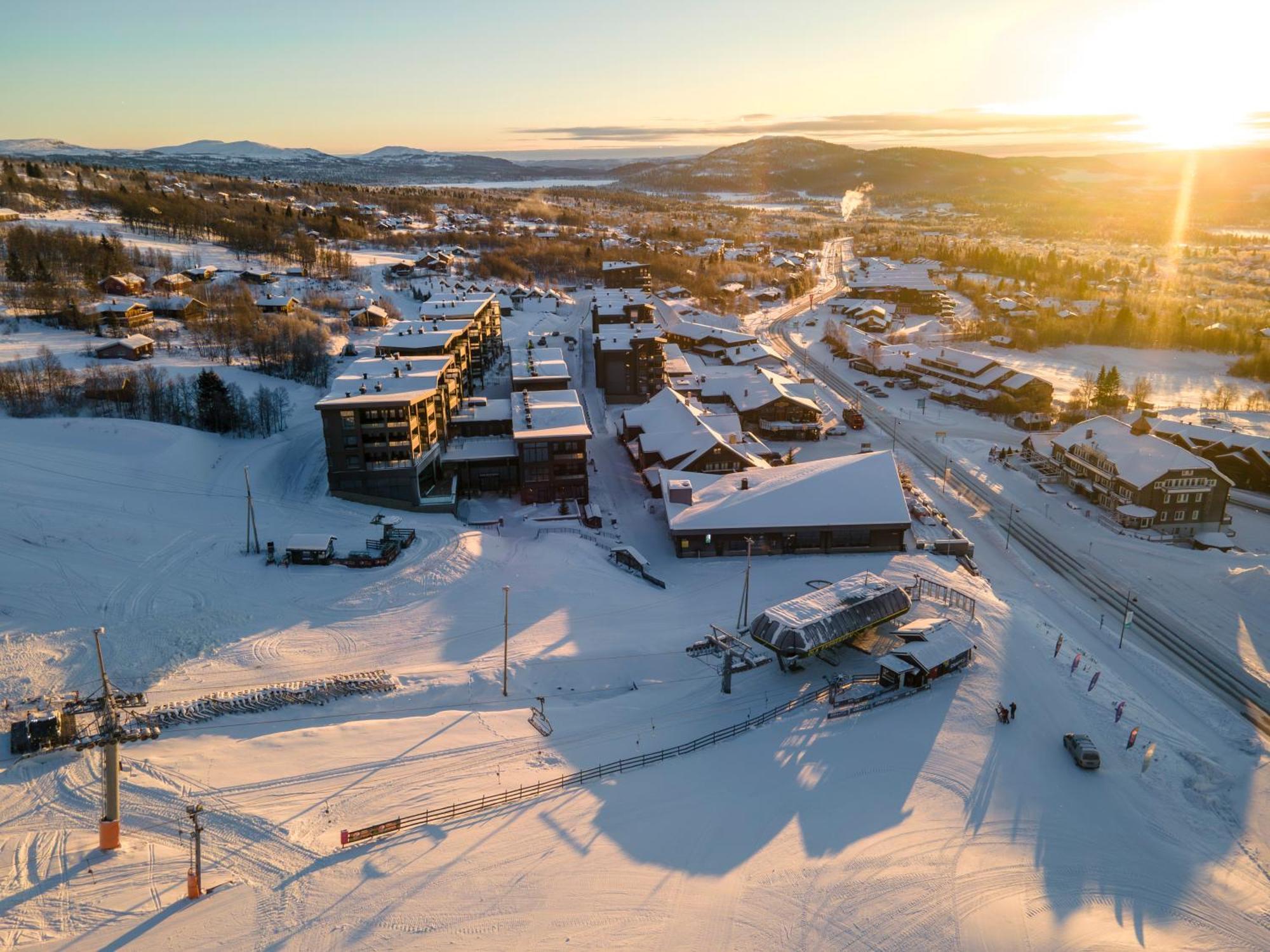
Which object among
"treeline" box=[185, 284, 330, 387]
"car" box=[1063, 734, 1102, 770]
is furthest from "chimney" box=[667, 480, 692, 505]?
"treeline" box=[185, 284, 330, 387]

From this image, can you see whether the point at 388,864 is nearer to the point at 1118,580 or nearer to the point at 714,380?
the point at 1118,580

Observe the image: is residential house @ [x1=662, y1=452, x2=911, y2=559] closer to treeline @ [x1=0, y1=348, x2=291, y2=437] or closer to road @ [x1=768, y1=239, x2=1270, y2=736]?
road @ [x1=768, y1=239, x2=1270, y2=736]

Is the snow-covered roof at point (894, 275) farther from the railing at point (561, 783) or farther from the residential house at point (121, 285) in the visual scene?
the railing at point (561, 783)

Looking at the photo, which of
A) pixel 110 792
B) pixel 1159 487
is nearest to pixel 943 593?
pixel 1159 487

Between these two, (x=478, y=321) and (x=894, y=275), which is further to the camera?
(x=894, y=275)

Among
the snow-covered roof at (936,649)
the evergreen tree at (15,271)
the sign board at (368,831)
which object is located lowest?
the sign board at (368,831)

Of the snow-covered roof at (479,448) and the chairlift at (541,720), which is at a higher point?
the snow-covered roof at (479,448)

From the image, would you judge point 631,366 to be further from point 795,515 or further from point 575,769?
point 575,769

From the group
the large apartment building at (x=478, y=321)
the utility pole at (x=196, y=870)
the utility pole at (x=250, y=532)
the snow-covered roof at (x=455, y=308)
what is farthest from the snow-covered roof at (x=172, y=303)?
the utility pole at (x=196, y=870)
